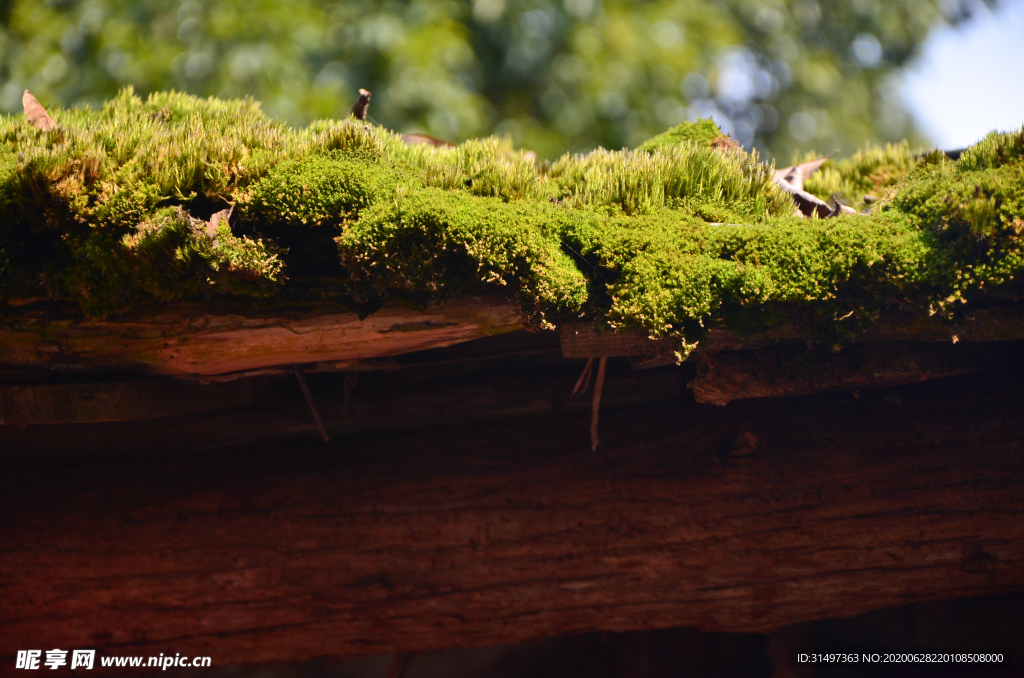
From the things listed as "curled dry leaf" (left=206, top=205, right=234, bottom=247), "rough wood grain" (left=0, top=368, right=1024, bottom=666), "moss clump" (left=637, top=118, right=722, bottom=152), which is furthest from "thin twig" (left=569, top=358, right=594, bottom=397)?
"curled dry leaf" (left=206, top=205, right=234, bottom=247)

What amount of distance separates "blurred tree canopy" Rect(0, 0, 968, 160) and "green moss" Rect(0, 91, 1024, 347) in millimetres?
5121

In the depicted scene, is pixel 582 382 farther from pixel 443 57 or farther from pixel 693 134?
pixel 443 57

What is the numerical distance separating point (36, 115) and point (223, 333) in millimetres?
1057

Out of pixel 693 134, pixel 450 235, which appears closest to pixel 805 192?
pixel 693 134

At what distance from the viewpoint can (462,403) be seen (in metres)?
2.70

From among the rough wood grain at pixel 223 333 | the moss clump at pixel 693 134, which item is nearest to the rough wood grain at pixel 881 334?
the rough wood grain at pixel 223 333

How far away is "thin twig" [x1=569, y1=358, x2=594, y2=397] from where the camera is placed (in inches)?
102

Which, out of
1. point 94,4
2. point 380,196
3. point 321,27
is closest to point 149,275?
point 380,196

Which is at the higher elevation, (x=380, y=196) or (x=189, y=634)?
(x=380, y=196)

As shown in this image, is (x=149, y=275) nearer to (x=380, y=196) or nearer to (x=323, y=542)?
(x=380, y=196)

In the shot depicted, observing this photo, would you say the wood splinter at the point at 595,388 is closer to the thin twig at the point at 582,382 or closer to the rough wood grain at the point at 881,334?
the thin twig at the point at 582,382

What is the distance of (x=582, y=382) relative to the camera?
2713 millimetres

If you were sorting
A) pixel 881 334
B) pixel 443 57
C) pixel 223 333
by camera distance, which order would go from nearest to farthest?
1. pixel 223 333
2. pixel 881 334
3. pixel 443 57

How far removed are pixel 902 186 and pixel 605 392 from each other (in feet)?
4.36
